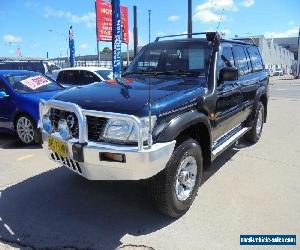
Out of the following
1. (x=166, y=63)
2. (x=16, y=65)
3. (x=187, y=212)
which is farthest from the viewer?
(x=16, y=65)

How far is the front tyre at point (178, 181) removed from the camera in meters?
3.60

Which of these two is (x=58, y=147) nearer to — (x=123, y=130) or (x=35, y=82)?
(x=123, y=130)

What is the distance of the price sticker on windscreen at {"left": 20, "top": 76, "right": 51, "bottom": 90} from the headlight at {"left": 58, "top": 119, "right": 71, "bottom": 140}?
4.20 m

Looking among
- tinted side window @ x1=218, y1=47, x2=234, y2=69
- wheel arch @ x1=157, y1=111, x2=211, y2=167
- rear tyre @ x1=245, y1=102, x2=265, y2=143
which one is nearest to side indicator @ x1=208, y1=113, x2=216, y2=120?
wheel arch @ x1=157, y1=111, x2=211, y2=167

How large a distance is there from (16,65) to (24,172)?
17.7 m

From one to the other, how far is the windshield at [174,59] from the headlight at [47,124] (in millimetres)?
1594

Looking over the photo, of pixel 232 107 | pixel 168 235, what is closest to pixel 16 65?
pixel 232 107

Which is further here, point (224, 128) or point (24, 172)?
point (24, 172)

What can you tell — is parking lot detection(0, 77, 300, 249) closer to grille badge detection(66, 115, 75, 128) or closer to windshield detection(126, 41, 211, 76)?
grille badge detection(66, 115, 75, 128)

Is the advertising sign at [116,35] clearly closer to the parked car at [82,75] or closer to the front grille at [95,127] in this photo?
the parked car at [82,75]

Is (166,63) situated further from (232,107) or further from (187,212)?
(187,212)

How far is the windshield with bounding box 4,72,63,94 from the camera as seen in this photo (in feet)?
24.8

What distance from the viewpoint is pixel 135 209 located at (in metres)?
4.14

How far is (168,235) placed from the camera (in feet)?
11.7
